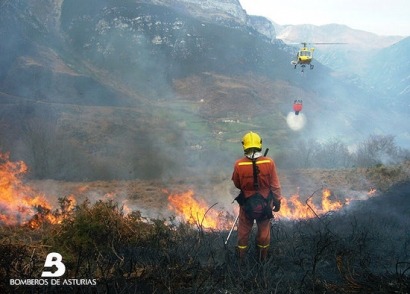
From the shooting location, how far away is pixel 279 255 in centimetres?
627

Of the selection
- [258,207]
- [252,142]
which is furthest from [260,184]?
[252,142]

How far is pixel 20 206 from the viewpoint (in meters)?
11.8

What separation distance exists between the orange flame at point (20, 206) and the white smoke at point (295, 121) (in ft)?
136

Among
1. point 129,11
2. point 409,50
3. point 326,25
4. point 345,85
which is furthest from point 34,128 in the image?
point 326,25

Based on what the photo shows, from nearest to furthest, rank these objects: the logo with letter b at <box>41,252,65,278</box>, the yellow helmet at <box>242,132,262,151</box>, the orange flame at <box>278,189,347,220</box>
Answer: the logo with letter b at <box>41,252,65,278</box>, the yellow helmet at <box>242,132,262,151</box>, the orange flame at <box>278,189,347,220</box>

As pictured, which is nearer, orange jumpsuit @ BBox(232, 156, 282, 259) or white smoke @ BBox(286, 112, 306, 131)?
orange jumpsuit @ BBox(232, 156, 282, 259)

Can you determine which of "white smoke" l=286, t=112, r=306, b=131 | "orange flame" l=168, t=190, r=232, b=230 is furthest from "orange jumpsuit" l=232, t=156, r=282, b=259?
"white smoke" l=286, t=112, r=306, b=131

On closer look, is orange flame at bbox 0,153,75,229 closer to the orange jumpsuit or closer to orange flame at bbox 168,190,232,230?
orange flame at bbox 168,190,232,230

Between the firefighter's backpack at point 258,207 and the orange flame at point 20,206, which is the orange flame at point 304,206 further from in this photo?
the orange flame at point 20,206

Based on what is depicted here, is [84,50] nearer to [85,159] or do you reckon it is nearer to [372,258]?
[85,159]

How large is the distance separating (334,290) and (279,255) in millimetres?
1735

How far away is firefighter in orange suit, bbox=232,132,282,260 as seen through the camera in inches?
227

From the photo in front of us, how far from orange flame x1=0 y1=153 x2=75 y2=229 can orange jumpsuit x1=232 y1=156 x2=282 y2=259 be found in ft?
17.1

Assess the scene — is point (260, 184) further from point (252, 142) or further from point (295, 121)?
point (295, 121)
